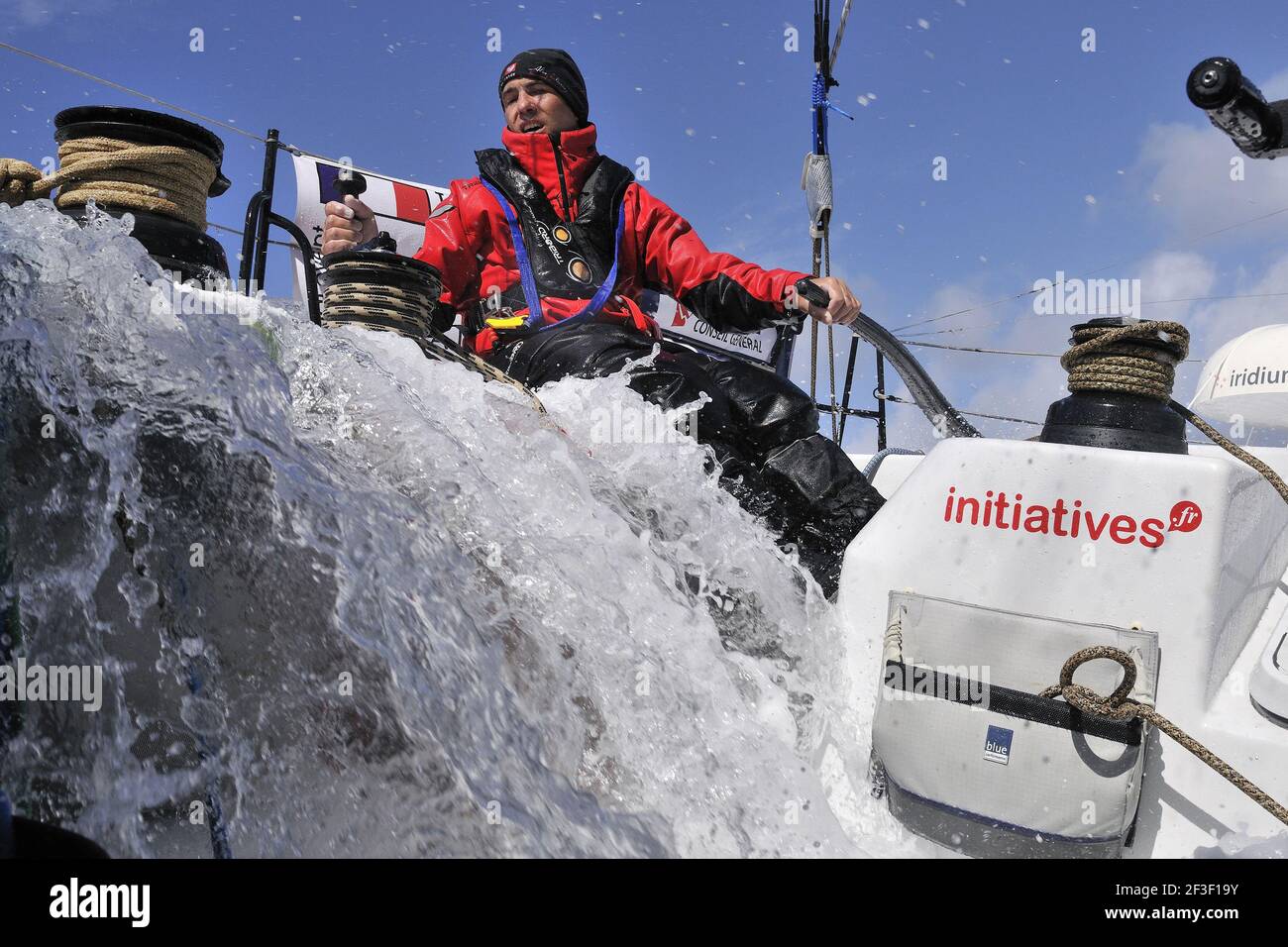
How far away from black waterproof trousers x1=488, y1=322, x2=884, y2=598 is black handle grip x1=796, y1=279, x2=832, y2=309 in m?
0.25

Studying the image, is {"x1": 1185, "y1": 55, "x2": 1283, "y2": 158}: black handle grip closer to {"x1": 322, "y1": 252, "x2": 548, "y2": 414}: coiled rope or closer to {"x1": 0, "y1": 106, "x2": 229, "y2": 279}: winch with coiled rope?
{"x1": 322, "y1": 252, "x2": 548, "y2": 414}: coiled rope

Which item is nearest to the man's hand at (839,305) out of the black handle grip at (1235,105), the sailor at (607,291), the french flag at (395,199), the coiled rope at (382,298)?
the sailor at (607,291)

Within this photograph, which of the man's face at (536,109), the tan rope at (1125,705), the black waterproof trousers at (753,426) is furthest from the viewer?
the man's face at (536,109)

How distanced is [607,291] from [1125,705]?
1878 millimetres

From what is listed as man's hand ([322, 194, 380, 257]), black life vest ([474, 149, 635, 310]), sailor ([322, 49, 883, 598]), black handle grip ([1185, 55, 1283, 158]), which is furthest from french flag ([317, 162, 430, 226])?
black handle grip ([1185, 55, 1283, 158])

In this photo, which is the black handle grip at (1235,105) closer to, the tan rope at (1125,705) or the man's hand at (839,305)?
the tan rope at (1125,705)

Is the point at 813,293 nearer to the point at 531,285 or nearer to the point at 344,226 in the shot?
→ the point at 531,285

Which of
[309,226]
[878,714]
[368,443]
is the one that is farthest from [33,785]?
[309,226]

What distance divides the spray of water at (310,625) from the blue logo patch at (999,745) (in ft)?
0.79

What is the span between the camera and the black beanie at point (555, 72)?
9.90 feet

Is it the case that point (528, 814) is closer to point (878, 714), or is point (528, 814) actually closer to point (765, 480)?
point (878, 714)

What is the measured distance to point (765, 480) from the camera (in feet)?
7.94
